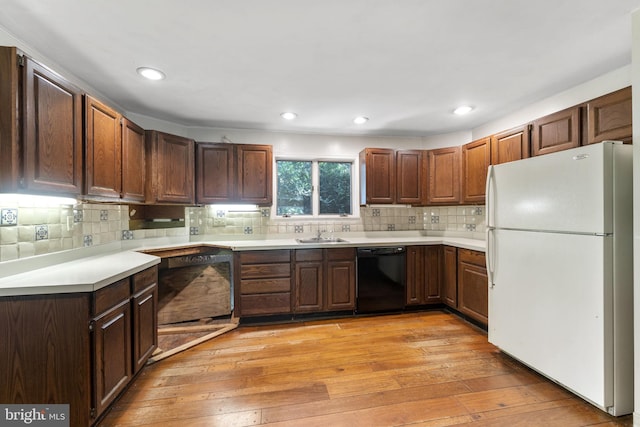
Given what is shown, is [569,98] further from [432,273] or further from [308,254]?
[308,254]

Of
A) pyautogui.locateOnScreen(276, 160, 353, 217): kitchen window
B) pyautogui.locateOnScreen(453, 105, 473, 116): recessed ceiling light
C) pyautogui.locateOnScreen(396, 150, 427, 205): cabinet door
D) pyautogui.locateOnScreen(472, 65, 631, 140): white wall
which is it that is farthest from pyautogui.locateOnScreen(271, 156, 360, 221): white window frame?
pyautogui.locateOnScreen(472, 65, 631, 140): white wall

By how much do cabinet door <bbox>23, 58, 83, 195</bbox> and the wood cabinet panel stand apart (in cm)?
65

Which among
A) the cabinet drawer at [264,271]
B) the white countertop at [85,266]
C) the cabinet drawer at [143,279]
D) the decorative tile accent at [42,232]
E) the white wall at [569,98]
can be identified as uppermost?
→ the white wall at [569,98]

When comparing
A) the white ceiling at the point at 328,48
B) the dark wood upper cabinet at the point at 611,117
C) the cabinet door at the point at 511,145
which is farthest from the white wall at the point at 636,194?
the cabinet door at the point at 511,145

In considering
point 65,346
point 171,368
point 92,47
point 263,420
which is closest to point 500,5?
point 92,47

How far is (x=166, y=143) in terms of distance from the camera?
2854mm

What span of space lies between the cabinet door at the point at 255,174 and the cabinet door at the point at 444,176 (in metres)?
2.11

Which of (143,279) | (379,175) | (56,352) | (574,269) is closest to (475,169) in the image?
(379,175)

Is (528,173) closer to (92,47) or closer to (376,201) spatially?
(376,201)

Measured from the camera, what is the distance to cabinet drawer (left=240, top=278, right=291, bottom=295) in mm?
2996

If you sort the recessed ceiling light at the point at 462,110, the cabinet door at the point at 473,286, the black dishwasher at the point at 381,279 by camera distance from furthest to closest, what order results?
the black dishwasher at the point at 381,279 < the recessed ceiling light at the point at 462,110 < the cabinet door at the point at 473,286

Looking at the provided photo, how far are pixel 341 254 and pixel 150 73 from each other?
8.18 ft

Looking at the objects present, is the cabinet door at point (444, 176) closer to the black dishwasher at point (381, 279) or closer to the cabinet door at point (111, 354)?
the black dishwasher at point (381, 279)

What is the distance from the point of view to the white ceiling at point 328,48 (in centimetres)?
149
